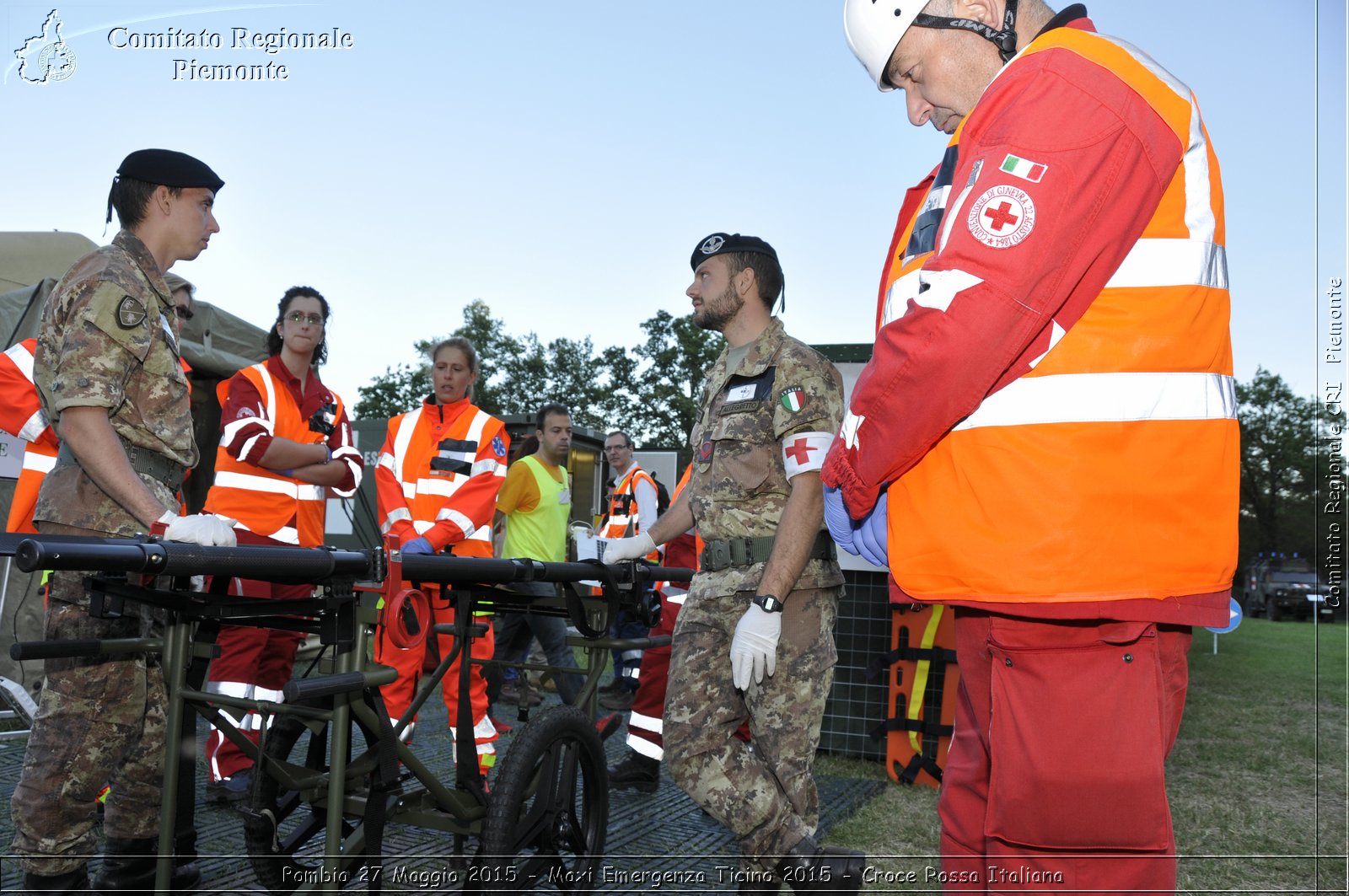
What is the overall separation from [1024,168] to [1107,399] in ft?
1.22

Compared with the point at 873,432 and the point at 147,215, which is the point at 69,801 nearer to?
the point at 147,215

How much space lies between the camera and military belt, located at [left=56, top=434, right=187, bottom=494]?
276 centimetres

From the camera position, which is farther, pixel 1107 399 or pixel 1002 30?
pixel 1002 30

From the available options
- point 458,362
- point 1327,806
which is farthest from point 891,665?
point 458,362

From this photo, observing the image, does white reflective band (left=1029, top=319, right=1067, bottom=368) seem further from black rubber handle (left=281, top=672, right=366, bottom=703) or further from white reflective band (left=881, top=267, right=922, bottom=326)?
black rubber handle (left=281, top=672, right=366, bottom=703)

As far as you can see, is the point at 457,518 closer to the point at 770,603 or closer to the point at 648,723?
the point at 648,723

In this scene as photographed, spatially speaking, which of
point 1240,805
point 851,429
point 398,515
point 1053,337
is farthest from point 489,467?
point 1240,805

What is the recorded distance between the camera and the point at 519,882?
9.40 feet

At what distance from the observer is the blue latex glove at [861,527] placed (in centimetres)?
172

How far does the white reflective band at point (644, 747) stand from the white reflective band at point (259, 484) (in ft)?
7.21

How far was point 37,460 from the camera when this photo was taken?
12.0ft

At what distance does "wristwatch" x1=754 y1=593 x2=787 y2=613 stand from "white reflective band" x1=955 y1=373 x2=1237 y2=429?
5.15 ft

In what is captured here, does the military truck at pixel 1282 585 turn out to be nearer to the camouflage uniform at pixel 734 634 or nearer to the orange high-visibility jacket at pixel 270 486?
the camouflage uniform at pixel 734 634

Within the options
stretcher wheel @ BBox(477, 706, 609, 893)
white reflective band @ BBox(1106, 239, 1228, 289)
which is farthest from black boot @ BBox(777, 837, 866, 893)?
white reflective band @ BBox(1106, 239, 1228, 289)
